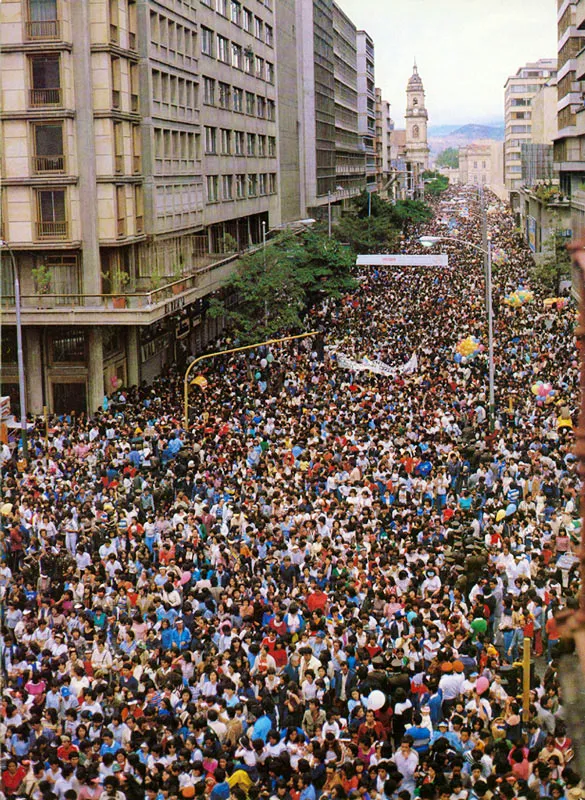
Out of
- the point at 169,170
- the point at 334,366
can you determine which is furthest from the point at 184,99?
the point at 334,366

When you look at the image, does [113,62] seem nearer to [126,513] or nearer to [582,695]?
[126,513]

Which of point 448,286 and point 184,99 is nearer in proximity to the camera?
point 184,99

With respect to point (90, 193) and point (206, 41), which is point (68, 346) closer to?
point (90, 193)

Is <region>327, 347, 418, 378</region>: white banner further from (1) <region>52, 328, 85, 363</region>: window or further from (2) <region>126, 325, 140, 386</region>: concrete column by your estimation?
(1) <region>52, 328, 85, 363</region>: window

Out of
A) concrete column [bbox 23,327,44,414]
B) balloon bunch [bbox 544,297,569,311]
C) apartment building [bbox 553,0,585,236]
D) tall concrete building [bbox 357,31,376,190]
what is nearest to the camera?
concrete column [bbox 23,327,44,414]

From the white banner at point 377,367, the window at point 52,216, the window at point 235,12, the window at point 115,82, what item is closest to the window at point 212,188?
the window at point 235,12

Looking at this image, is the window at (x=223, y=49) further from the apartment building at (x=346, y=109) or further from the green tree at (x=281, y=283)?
the apartment building at (x=346, y=109)

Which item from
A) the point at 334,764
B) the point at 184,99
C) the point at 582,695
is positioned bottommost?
the point at 334,764

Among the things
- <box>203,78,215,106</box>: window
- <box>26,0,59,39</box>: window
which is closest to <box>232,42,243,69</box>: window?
<box>203,78,215,106</box>: window
